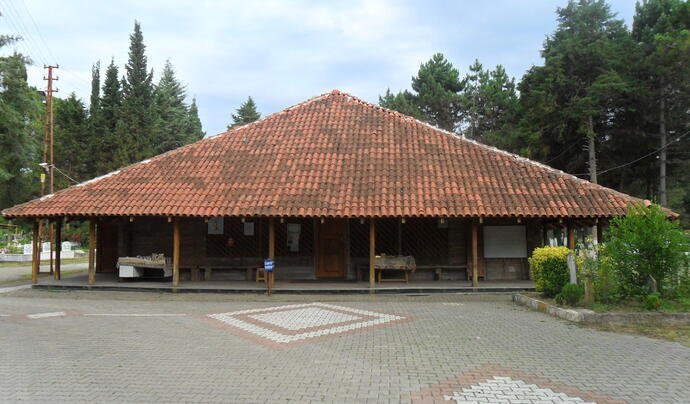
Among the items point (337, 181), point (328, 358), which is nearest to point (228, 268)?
point (337, 181)

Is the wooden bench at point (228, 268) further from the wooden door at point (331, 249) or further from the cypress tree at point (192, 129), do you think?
the cypress tree at point (192, 129)

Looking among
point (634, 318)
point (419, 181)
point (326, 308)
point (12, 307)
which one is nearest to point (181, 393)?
point (326, 308)

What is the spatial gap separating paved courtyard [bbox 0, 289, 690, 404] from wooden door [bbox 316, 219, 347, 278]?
4.64m

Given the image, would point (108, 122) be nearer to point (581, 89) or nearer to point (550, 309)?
point (581, 89)

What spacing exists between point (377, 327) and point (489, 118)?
34.6m

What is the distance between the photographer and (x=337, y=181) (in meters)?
14.4

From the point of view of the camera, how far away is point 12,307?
1120cm

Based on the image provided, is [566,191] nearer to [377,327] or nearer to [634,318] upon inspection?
[634,318]

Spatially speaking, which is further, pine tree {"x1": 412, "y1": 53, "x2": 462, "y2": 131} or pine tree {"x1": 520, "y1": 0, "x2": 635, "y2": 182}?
pine tree {"x1": 412, "y1": 53, "x2": 462, "y2": 131}

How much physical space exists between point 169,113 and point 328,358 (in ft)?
152

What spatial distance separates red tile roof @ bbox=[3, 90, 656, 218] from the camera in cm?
1316

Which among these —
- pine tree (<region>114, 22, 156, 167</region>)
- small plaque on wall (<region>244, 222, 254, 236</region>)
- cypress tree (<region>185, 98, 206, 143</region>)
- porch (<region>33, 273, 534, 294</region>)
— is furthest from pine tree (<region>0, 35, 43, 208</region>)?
cypress tree (<region>185, 98, 206, 143</region>)

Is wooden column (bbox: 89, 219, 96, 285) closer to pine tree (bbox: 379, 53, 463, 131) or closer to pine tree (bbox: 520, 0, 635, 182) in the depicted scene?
pine tree (bbox: 520, 0, 635, 182)

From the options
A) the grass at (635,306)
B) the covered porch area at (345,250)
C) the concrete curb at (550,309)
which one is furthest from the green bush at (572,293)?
the covered porch area at (345,250)
